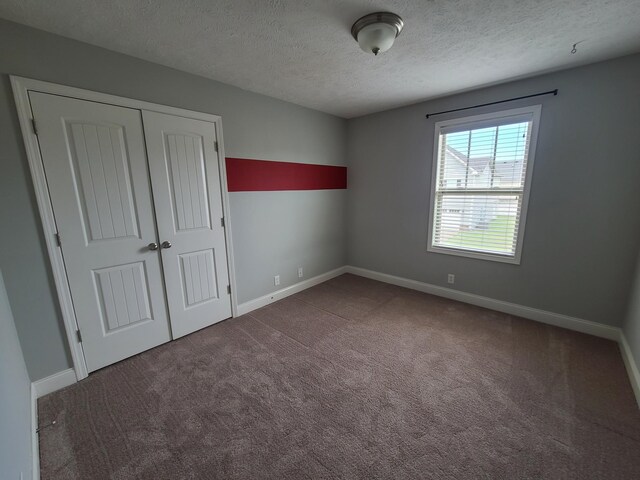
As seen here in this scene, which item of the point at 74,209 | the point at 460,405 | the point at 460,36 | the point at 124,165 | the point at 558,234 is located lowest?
the point at 460,405

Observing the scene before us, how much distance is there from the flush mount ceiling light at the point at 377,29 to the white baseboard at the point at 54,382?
3236 millimetres

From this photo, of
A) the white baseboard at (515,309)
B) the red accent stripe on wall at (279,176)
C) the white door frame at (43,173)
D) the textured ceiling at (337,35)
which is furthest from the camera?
the red accent stripe on wall at (279,176)

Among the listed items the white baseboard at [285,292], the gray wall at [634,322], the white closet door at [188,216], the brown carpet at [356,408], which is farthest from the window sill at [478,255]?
the white closet door at [188,216]

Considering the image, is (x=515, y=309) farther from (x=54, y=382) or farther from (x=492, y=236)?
(x=54, y=382)

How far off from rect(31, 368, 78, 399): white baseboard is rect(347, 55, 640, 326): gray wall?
3.83 meters

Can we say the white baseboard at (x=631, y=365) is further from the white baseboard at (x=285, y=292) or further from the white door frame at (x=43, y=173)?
the white door frame at (x=43, y=173)

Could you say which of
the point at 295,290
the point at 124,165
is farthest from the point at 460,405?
the point at 124,165

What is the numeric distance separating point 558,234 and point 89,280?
4.26 m

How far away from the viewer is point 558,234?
2621 millimetres

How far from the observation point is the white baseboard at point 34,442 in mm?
1347

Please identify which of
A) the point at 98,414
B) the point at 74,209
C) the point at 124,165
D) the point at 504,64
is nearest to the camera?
the point at 98,414

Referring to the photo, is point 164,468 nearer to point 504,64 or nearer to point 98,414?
point 98,414

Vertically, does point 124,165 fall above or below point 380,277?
above

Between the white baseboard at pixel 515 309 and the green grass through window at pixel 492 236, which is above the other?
the green grass through window at pixel 492 236
